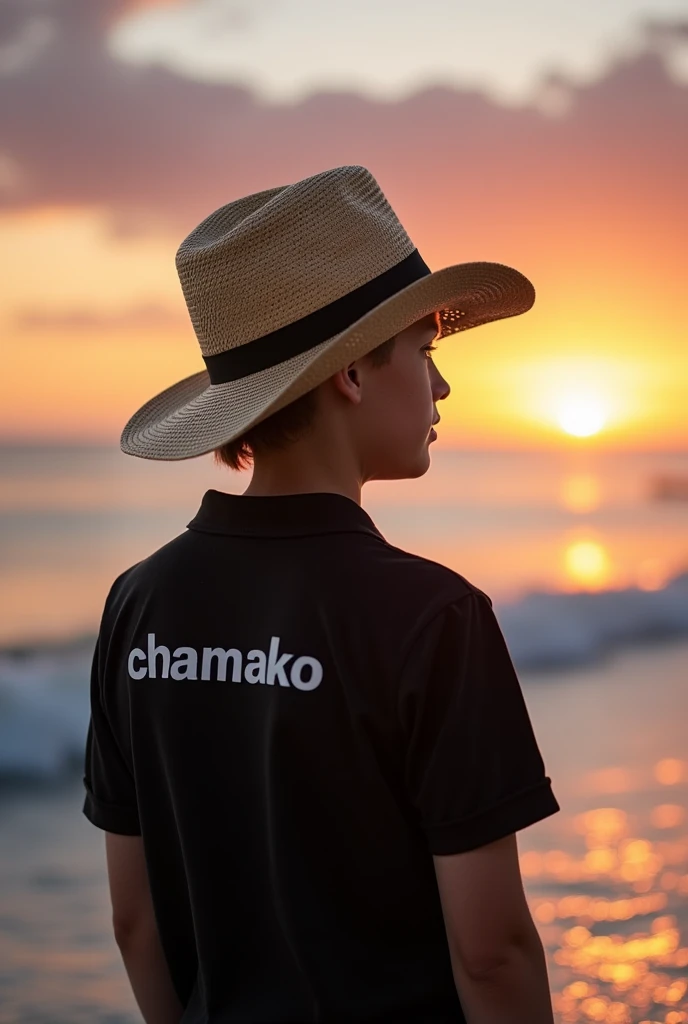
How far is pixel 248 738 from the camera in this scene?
133cm

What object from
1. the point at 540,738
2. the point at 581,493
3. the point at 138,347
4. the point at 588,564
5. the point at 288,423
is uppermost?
the point at 581,493

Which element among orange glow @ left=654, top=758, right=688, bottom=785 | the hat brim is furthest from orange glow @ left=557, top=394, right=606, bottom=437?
the hat brim

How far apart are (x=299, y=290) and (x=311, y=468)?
0.71 ft

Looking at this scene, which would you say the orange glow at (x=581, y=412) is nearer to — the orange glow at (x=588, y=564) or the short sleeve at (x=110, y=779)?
the orange glow at (x=588, y=564)

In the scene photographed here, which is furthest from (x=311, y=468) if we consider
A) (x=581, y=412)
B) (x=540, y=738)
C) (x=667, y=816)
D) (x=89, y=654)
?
(x=581, y=412)

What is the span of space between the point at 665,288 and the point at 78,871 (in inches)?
608

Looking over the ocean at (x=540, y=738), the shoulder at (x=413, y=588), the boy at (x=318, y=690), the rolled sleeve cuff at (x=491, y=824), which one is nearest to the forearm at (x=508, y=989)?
the boy at (x=318, y=690)

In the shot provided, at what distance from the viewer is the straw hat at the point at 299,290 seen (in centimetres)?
138

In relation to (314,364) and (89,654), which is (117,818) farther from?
(89,654)

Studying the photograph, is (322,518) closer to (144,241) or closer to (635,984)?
(635,984)

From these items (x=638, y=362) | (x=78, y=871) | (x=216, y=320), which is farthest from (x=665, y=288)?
(x=216, y=320)

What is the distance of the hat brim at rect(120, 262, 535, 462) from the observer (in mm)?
1340

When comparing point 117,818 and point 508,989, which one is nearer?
point 508,989

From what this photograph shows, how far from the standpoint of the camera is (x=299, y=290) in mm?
1427
